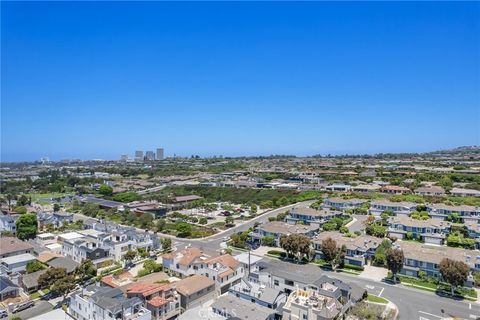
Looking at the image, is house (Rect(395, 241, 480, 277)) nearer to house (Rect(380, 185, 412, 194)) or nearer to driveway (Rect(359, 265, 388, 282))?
driveway (Rect(359, 265, 388, 282))

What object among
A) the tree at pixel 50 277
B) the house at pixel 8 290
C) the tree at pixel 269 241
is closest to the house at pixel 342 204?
the tree at pixel 269 241

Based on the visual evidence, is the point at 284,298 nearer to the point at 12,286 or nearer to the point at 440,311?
the point at 440,311

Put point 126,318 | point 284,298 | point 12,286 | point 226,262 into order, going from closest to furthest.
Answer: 1. point 126,318
2. point 284,298
3. point 12,286
4. point 226,262

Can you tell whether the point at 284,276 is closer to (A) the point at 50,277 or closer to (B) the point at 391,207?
(A) the point at 50,277

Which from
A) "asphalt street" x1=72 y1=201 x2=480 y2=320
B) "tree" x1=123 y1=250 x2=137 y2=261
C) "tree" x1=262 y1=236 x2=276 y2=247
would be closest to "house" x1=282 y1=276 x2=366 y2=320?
A: "asphalt street" x1=72 y1=201 x2=480 y2=320

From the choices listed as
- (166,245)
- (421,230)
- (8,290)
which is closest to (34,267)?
(8,290)

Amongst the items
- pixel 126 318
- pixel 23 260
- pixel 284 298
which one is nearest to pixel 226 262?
pixel 284 298
